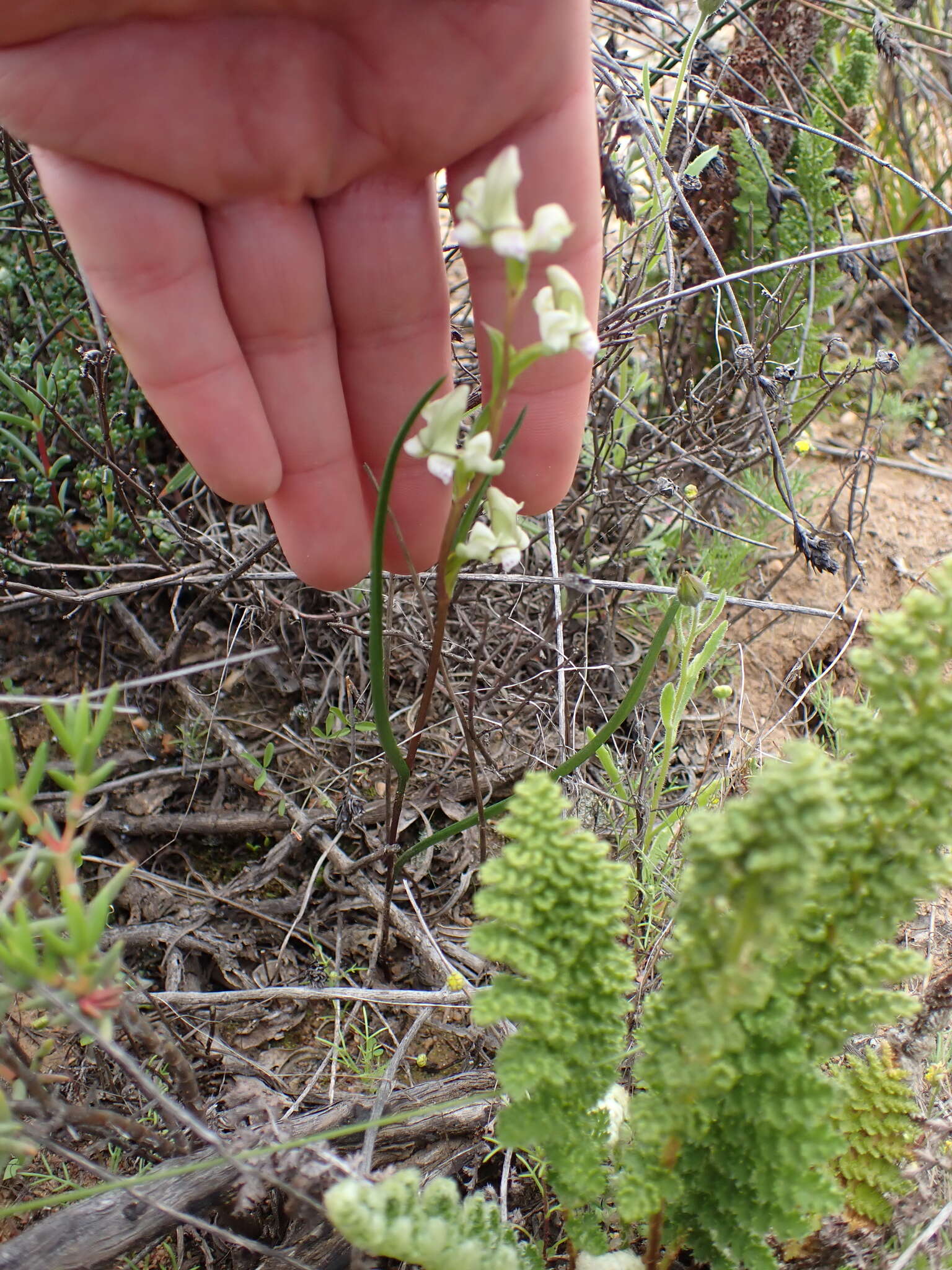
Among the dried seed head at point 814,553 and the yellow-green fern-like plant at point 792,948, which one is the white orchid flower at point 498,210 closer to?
the yellow-green fern-like plant at point 792,948

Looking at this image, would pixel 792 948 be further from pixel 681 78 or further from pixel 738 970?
pixel 681 78

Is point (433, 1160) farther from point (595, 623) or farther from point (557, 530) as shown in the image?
point (557, 530)

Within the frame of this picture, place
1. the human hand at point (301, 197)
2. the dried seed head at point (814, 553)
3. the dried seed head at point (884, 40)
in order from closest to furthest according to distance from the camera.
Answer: the human hand at point (301, 197)
the dried seed head at point (814, 553)
the dried seed head at point (884, 40)

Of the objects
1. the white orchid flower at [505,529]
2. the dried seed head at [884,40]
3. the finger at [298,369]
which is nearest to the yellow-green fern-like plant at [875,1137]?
the white orchid flower at [505,529]

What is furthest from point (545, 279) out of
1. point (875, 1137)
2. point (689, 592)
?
point (875, 1137)

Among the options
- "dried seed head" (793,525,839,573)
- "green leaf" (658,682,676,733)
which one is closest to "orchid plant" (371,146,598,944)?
"green leaf" (658,682,676,733)

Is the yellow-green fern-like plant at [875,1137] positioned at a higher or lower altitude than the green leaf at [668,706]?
lower
